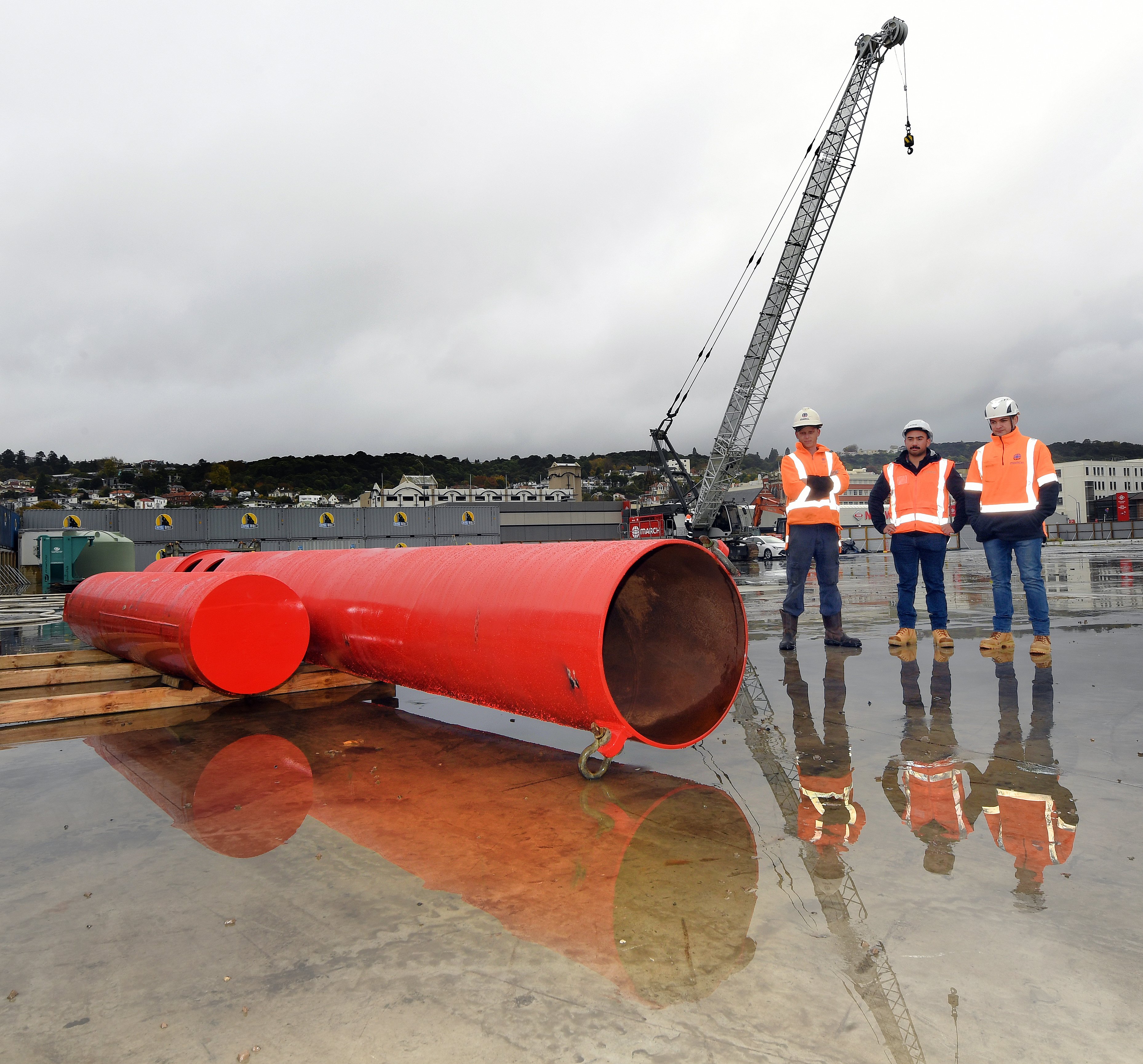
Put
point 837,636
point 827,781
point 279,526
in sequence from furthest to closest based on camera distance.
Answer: point 279,526 < point 837,636 < point 827,781


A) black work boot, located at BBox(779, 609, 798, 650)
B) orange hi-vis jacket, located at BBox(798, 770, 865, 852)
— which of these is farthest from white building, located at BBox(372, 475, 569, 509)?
orange hi-vis jacket, located at BBox(798, 770, 865, 852)

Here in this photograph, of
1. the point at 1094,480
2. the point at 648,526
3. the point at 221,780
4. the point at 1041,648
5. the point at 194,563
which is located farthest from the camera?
the point at 1094,480

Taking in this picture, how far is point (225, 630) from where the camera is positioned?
183 inches

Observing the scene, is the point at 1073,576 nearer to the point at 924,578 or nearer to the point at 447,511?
the point at 924,578

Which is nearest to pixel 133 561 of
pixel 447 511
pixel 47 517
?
pixel 47 517

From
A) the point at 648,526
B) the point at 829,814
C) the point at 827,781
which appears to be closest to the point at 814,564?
the point at 827,781

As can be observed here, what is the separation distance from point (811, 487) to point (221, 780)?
190 inches

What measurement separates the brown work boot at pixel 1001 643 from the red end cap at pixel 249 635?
16.8 ft

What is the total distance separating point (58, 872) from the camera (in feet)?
8.09

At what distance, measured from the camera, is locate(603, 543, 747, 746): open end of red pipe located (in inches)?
152

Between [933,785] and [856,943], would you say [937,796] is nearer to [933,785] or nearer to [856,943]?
[933,785]

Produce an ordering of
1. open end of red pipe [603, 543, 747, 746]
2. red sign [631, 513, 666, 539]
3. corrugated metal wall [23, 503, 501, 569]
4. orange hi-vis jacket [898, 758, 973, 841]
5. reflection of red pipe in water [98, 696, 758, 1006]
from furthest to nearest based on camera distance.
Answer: red sign [631, 513, 666, 539], corrugated metal wall [23, 503, 501, 569], open end of red pipe [603, 543, 747, 746], orange hi-vis jacket [898, 758, 973, 841], reflection of red pipe in water [98, 696, 758, 1006]

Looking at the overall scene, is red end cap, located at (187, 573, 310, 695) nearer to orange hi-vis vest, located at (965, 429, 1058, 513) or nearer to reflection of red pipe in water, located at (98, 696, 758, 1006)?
reflection of red pipe in water, located at (98, 696, 758, 1006)

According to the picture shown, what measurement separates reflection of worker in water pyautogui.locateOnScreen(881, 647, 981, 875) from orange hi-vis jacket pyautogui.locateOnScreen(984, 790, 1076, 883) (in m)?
0.08
